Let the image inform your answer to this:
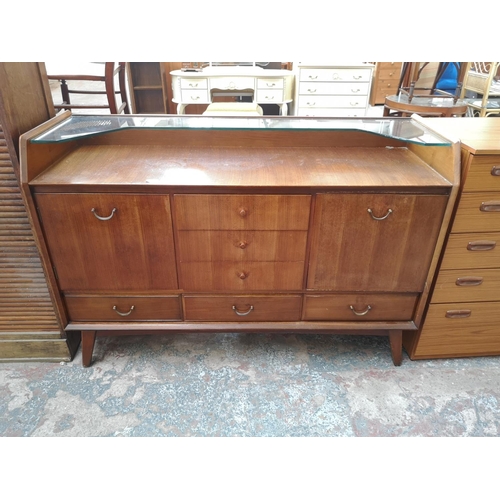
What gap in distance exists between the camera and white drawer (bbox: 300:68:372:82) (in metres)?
3.88

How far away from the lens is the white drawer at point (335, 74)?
12.7 ft

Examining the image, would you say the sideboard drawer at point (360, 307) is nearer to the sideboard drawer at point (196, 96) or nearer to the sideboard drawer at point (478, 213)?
the sideboard drawer at point (478, 213)

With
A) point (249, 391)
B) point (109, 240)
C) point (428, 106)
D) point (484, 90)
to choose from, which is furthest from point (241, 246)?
point (484, 90)

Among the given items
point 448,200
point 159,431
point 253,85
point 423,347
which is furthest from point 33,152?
point 253,85

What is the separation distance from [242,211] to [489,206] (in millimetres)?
840

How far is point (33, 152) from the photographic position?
1.20 meters

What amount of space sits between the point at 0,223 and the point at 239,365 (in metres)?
1.05

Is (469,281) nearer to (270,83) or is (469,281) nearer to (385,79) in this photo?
(270,83)

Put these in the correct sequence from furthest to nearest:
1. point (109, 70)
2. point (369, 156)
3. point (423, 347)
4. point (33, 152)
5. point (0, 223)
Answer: point (109, 70) < point (423, 347) < point (369, 156) < point (0, 223) < point (33, 152)

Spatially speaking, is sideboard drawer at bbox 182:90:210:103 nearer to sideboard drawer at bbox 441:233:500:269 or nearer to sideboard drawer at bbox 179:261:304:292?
sideboard drawer at bbox 179:261:304:292
